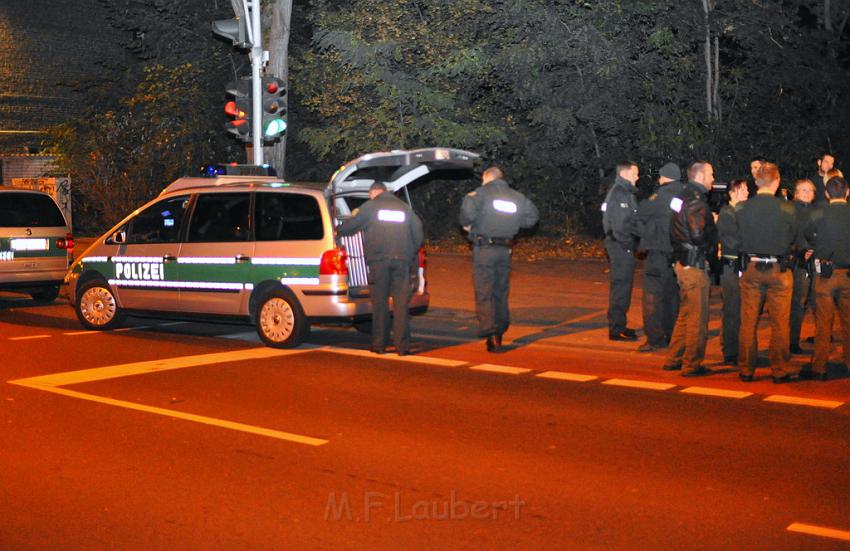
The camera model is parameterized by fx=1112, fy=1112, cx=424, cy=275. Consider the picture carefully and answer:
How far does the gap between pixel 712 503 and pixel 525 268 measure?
13536mm

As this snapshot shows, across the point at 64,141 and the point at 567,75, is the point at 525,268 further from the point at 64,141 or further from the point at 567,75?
the point at 64,141

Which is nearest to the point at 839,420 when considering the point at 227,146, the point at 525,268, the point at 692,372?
the point at 692,372

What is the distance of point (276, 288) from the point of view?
12.3 meters

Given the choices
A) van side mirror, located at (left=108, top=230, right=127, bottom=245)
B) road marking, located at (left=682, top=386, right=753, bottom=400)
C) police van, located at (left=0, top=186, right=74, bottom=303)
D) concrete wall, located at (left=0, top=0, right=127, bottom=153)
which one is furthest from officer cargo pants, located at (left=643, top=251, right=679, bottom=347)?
concrete wall, located at (left=0, top=0, right=127, bottom=153)

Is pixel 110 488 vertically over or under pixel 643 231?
under

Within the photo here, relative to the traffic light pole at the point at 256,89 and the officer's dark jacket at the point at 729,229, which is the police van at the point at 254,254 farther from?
the officer's dark jacket at the point at 729,229

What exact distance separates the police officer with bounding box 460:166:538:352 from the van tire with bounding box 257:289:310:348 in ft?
6.45

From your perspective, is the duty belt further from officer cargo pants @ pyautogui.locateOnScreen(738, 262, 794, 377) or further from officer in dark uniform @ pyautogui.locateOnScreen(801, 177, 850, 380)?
officer in dark uniform @ pyautogui.locateOnScreen(801, 177, 850, 380)

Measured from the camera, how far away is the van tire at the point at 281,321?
480 inches

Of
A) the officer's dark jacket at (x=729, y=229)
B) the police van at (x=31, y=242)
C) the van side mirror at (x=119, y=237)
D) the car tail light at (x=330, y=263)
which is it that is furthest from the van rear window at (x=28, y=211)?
the officer's dark jacket at (x=729, y=229)

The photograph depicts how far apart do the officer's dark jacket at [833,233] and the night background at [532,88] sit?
904 cm

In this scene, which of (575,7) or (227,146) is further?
(227,146)

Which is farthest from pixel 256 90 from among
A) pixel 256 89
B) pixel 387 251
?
pixel 387 251

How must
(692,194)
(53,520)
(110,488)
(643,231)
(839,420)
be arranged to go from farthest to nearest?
(643,231), (692,194), (839,420), (110,488), (53,520)
